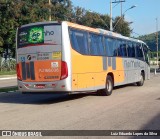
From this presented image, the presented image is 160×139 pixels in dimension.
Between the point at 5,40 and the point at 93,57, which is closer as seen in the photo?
the point at 93,57

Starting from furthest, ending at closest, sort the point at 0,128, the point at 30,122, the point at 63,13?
the point at 63,13 → the point at 30,122 → the point at 0,128

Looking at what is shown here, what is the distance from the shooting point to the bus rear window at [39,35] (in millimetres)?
15141

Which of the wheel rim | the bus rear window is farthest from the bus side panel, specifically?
the bus rear window

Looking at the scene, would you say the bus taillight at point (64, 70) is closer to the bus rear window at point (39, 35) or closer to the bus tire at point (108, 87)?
the bus rear window at point (39, 35)

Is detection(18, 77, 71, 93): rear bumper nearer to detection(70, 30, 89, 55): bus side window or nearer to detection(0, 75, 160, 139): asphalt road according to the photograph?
detection(0, 75, 160, 139): asphalt road

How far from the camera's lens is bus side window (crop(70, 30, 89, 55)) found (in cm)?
1549

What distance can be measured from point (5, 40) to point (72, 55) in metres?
33.3

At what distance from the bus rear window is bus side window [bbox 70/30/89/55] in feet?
2.09

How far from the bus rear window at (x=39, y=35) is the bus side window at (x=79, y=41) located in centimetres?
64

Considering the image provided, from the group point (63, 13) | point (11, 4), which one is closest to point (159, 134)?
point (11, 4)

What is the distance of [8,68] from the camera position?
51438 millimetres

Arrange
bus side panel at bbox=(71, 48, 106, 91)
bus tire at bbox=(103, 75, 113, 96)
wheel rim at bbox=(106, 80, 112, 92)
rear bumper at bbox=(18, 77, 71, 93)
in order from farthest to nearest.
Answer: wheel rim at bbox=(106, 80, 112, 92), bus tire at bbox=(103, 75, 113, 96), bus side panel at bbox=(71, 48, 106, 91), rear bumper at bbox=(18, 77, 71, 93)

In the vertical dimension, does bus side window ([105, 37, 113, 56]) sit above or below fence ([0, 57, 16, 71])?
above

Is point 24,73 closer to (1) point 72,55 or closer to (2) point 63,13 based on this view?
(1) point 72,55
